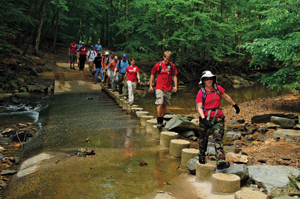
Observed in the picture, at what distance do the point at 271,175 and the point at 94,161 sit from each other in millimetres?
3438

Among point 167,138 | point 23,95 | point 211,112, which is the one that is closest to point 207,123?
point 211,112

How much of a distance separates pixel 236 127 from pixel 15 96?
479 inches

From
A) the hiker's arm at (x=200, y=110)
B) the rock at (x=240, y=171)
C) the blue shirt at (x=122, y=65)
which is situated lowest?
the rock at (x=240, y=171)

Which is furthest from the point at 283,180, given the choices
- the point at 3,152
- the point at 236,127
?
the point at 3,152

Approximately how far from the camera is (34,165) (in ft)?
18.6

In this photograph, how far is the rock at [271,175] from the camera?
14.7 feet

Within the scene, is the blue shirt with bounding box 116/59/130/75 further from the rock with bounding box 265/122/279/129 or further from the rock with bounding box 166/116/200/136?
the rock with bounding box 265/122/279/129

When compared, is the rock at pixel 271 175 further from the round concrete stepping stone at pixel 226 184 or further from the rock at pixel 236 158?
the rock at pixel 236 158

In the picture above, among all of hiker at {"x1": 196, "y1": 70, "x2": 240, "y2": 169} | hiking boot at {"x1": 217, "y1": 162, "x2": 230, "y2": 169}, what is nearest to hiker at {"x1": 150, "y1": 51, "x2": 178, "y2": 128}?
hiker at {"x1": 196, "y1": 70, "x2": 240, "y2": 169}

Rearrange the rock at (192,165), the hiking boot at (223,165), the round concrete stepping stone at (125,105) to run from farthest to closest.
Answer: the round concrete stepping stone at (125,105) → the rock at (192,165) → the hiking boot at (223,165)

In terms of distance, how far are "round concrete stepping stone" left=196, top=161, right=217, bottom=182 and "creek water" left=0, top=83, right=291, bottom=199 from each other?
1.75 ft

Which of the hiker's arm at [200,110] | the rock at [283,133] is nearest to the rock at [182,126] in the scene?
the rock at [283,133]

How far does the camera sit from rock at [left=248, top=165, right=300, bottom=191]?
4.49 metres

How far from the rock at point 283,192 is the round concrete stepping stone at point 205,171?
1.06 m
